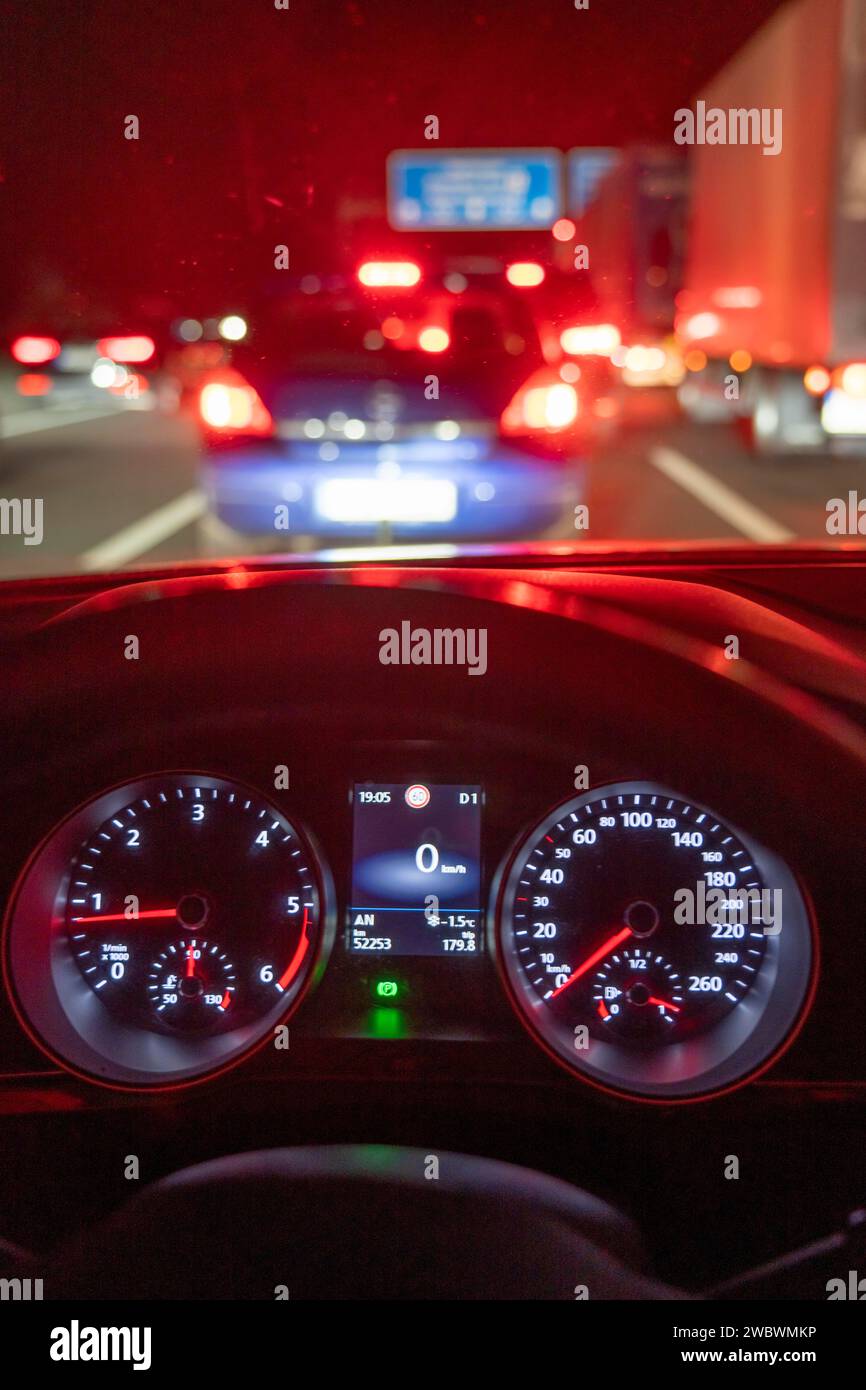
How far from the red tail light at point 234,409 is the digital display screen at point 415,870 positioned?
4.04 metres

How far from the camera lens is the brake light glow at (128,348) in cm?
409

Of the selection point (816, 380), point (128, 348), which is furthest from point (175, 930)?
point (816, 380)

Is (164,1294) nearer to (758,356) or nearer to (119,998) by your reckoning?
(119,998)

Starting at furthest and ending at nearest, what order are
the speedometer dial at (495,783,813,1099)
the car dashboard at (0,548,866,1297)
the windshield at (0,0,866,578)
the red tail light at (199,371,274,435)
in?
1. the red tail light at (199,371,274,435)
2. the windshield at (0,0,866,578)
3. the speedometer dial at (495,783,813,1099)
4. the car dashboard at (0,548,866,1297)

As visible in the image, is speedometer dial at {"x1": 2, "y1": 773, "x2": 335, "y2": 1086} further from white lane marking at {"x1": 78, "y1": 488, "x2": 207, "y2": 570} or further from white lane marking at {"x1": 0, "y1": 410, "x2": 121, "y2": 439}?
white lane marking at {"x1": 0, "y1": 410, "x2": 121, "y2": 439}

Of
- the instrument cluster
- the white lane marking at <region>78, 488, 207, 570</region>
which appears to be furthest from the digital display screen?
the white lane marking at <region>78, 488, 207, 570</region>

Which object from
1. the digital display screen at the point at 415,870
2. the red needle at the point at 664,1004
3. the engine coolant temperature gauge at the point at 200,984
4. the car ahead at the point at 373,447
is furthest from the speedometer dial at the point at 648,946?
the car ahead at the point at 373,447

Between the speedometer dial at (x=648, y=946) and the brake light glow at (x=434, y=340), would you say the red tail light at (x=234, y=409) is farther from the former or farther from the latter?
the speedometer dial at (x=648, y=946)

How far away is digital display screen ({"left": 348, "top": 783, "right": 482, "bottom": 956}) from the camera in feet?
9.95

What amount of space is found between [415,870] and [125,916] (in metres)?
0.55

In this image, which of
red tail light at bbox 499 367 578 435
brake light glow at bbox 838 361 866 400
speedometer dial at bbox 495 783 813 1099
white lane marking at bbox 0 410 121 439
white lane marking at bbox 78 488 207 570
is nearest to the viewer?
speedometer dial at bbox 495 783 813 1099

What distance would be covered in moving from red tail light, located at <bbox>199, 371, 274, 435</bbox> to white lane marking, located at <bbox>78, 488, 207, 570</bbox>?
844 millimetres

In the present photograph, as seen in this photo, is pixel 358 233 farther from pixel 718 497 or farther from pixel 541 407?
pixel 718 497

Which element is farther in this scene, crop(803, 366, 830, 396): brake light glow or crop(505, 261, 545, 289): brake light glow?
crop(803, 366, 830, 396): brake light glow
